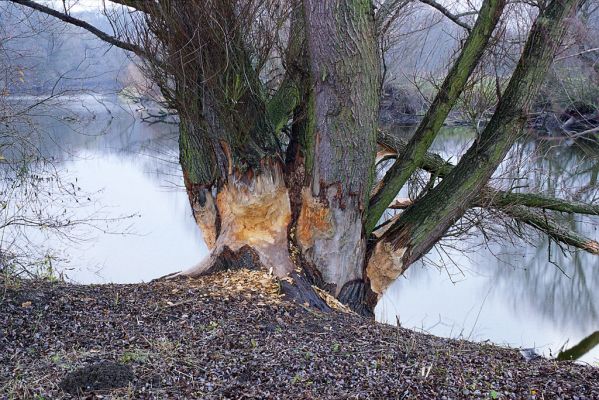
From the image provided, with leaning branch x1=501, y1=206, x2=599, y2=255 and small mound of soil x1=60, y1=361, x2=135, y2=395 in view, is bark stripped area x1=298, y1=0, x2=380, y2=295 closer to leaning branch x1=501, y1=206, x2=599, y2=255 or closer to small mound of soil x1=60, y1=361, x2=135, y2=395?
leaning branch x1=501, y1=206, x2=599, y2=255

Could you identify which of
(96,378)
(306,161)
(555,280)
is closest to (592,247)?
(306,161)

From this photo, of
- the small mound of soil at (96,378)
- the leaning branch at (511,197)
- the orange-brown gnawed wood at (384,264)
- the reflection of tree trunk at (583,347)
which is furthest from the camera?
the reflection of tree trunk at (583,347)

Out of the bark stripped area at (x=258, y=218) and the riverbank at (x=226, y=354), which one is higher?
the bark stripped area at (x=258, y=218)

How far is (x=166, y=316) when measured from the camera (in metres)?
4.23

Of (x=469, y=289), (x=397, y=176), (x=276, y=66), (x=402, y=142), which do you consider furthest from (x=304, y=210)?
(x=469, y=289)

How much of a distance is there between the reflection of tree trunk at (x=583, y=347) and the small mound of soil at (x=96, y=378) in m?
7.51

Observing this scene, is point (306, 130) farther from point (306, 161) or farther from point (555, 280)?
point (555, 280)

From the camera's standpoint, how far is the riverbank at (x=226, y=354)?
3070 mm

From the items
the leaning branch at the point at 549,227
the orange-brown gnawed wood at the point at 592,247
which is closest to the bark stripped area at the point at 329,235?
the leaning branch at the point at 549,227

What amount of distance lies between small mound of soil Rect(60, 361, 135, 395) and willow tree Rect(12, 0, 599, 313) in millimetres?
2004

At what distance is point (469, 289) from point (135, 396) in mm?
9320

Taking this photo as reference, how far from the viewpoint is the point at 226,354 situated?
3.58 m

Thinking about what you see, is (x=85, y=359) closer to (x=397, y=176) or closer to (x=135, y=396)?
(x=135, y=396)

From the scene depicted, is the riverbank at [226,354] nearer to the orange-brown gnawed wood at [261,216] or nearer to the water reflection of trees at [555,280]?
the orange-brown gnawed wood at [261,216]
